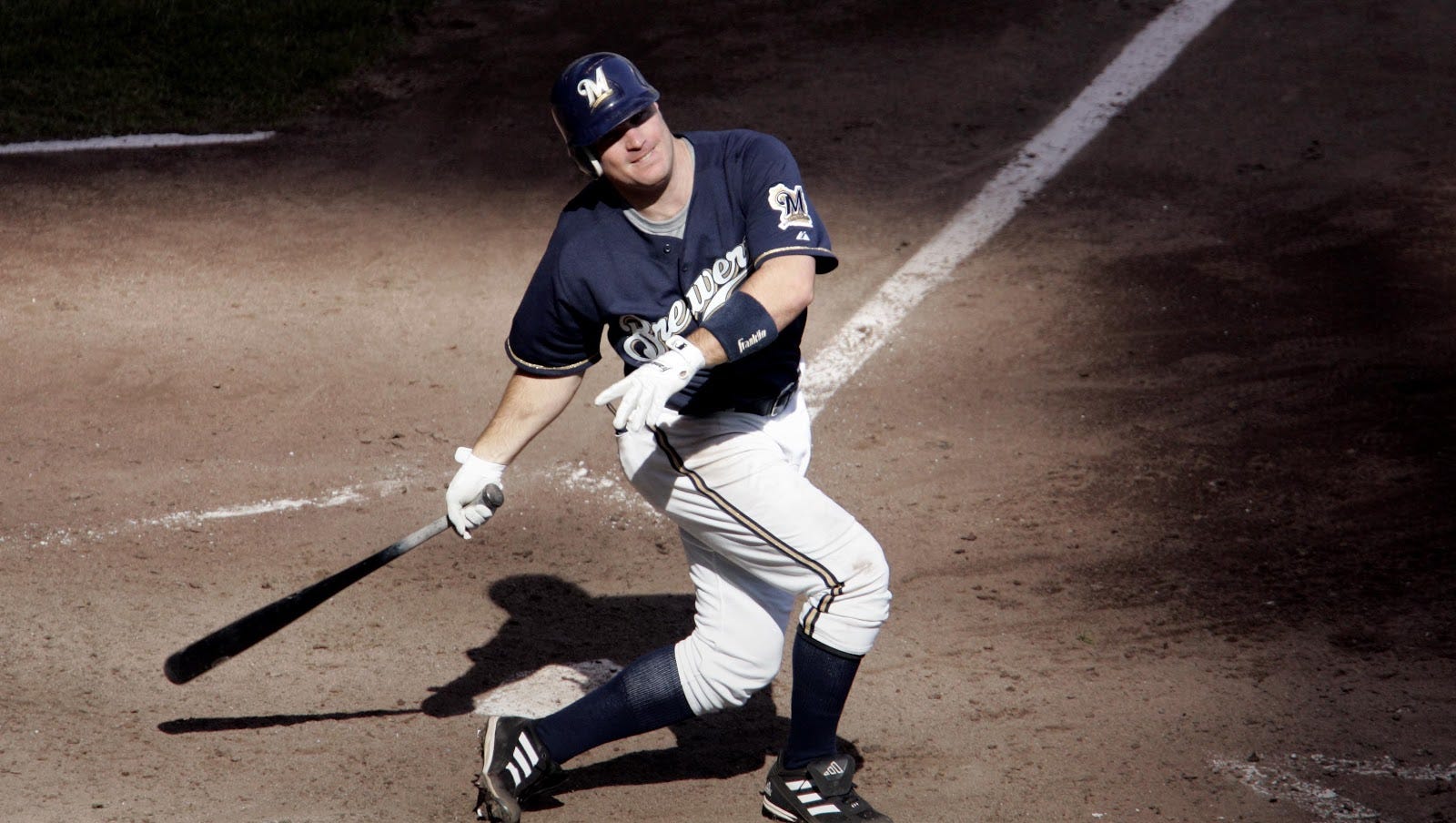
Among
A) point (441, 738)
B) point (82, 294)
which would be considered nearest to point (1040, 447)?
point (441, 738)

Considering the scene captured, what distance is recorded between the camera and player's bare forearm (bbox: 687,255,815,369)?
3.13 m

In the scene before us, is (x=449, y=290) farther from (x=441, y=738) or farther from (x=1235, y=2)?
(x=1235, y=2)

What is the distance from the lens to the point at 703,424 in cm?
335

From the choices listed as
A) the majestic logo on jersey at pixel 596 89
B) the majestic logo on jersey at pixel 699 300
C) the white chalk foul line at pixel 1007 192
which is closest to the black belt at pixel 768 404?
the majestic logo on jersey at pixel 699 300

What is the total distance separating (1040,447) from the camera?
5.19 m

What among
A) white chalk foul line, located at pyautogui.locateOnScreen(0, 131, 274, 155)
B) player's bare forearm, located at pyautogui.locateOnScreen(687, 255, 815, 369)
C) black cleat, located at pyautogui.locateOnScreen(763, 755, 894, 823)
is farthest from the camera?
white chalk foul line, located at pyautogui.locateOnScreen(0, 131, 274, 155)

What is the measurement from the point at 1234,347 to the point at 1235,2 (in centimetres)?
389

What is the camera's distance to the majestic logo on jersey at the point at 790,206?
3.23m

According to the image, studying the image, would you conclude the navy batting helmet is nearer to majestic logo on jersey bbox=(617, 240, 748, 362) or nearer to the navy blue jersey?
the navy blue jersey

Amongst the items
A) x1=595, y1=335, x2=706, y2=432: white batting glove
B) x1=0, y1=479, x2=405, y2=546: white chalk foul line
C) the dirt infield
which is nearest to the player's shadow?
the dirt infield

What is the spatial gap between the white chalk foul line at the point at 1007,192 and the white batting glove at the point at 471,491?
7.41ft

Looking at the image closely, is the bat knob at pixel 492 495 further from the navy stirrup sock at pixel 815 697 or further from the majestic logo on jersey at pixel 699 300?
the navy stirrup sock at pixel 815 697

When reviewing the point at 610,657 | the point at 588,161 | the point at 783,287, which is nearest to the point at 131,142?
the point at 610,657

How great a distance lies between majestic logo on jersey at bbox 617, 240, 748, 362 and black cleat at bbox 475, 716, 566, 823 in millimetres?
1030
